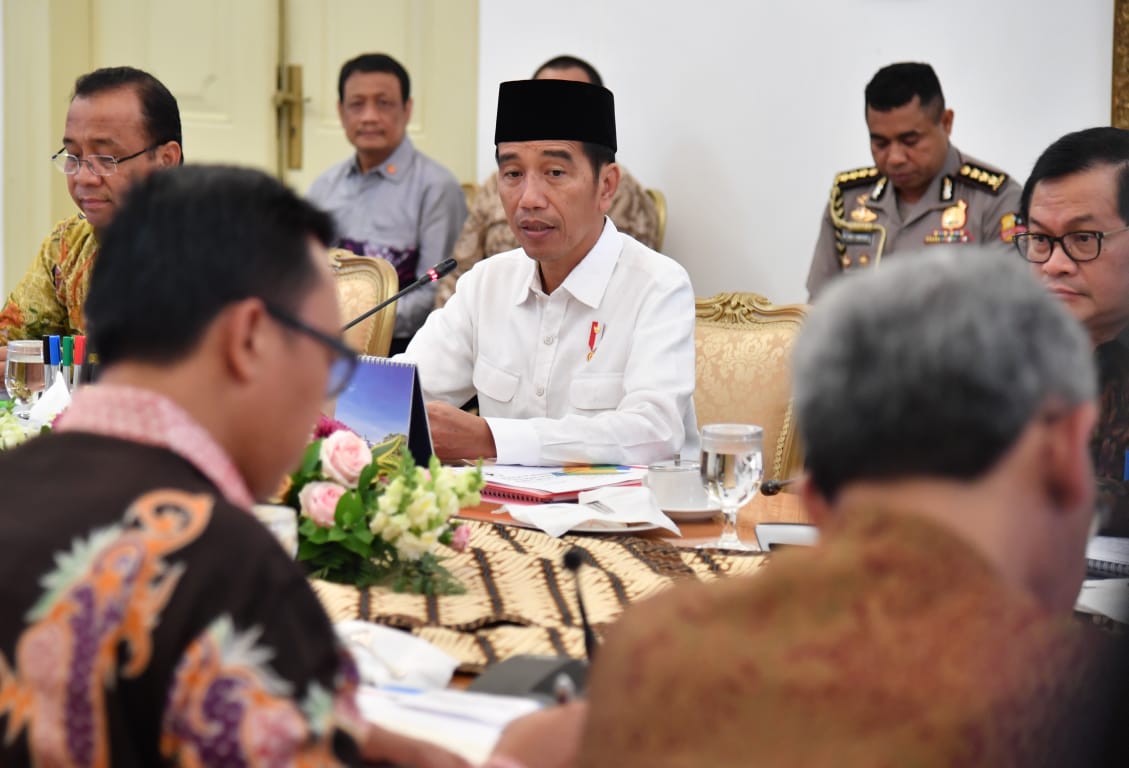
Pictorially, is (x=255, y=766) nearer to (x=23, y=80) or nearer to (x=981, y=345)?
(x=981, y=345)

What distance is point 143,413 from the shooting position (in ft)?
3.08

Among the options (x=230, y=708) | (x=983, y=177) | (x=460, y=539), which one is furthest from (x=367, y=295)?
(x=230, y=708)

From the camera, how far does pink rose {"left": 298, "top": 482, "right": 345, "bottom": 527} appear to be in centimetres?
152

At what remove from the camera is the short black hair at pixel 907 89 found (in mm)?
4090

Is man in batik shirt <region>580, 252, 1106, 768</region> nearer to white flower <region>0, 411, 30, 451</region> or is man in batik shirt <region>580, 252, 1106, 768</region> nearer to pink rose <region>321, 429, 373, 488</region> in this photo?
pink rose <region>321, 429, 373, 488</region>

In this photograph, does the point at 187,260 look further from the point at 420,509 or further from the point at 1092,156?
the point at 1092,156

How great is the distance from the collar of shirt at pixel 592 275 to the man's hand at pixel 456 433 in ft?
1.71

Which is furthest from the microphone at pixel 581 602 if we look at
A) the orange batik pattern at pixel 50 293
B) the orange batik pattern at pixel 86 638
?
the orange batik pattern at pixel 50 293

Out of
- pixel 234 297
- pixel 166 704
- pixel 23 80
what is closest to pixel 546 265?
pixel 234 297

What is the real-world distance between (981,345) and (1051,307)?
0.27 feet

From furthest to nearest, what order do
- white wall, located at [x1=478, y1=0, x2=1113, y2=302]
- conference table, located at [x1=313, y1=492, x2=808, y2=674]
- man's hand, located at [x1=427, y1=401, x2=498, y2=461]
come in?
white wall, located at [x1=478, y1=0, x2=1113, y2=302], man's hand, located at [x1=427, y1=401, x2=498, y2=461], conference table, located at [x1=313, y1=492, x2=808, y2=674]

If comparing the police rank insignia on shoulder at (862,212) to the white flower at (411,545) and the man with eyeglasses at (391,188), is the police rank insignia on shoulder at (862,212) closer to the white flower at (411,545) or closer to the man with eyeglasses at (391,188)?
the man with eyeglasses at (391,188)

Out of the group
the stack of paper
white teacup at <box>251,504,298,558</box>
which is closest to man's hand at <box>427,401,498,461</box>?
the stack of paper

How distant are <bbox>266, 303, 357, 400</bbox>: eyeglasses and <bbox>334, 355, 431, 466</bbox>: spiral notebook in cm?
80
